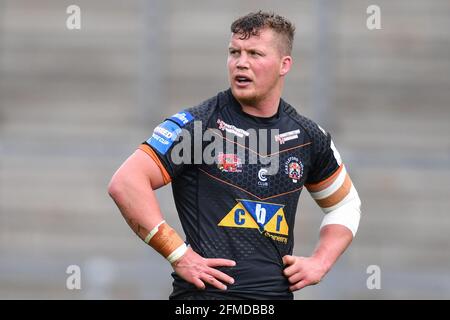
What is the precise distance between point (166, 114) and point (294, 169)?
16.5ft

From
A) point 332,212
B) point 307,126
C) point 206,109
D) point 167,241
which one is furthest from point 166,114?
point 167,241

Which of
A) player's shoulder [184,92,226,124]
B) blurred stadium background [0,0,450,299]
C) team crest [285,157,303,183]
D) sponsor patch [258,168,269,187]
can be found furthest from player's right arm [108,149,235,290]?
blurred stadium background [0,0,450,299]

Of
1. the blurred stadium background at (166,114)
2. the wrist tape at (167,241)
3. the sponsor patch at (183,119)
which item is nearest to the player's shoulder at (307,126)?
the sponsor patch at (183,119)

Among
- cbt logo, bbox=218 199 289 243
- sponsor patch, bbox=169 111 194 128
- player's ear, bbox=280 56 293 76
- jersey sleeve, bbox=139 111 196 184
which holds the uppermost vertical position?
player's ear, bbox=280 56 293 76

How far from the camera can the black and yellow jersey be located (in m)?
4.44

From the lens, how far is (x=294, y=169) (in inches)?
184

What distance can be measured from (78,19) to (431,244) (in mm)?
4205

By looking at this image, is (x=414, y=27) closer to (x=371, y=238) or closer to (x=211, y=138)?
(x=371, y=238)

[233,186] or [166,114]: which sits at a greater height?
[166,114]

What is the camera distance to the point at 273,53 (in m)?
4.59

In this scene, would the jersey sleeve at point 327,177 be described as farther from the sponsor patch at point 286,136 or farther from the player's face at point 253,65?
the player's face at point 253,65

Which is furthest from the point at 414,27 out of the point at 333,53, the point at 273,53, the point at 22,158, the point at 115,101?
the point at 273,53

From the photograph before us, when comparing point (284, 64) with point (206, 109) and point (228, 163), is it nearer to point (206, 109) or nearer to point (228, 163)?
point (206, 109)

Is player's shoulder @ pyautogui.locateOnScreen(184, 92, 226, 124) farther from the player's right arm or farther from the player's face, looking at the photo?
the player's right arm
